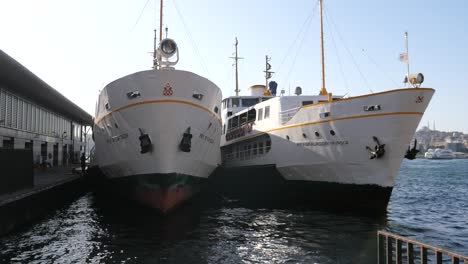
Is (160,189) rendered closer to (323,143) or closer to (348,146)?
(323,143)

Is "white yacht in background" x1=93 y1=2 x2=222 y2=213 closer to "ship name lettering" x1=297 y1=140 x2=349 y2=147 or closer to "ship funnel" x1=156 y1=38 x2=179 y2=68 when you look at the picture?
"ship funnel" x1=156 y1=38 x2=179 y2=68

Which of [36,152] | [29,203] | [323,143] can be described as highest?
[323,143]

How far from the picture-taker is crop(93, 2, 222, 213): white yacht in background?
44.7 ft

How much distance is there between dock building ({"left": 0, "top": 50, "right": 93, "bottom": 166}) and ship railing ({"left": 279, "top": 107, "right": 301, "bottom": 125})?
42.9 ft

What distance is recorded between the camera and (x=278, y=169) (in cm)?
1955

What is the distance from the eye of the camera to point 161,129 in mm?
13523

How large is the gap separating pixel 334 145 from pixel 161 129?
7796 millimetres

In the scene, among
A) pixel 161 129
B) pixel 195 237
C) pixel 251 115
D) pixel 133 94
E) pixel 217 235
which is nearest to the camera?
pixel 195 237

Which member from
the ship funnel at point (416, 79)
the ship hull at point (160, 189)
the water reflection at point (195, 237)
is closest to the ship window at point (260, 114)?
the water reflection at point (195, 237)

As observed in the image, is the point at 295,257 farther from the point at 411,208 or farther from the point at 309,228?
the point at 411,208

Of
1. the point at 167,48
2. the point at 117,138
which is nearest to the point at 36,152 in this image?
the point at 117,138

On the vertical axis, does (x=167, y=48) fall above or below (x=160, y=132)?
above

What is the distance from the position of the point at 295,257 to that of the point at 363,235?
11.8 ft

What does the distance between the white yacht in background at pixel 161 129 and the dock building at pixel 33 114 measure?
17.2ft
